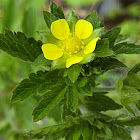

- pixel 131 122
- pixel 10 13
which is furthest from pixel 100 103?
pixel 10 13

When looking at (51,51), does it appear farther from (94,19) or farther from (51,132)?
(51,132)

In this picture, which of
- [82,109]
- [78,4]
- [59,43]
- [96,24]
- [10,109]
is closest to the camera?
[96,24]

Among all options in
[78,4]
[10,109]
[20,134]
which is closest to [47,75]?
[20,134]

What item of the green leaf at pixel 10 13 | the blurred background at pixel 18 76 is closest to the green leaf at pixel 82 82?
the blurred background at pixel 18 76

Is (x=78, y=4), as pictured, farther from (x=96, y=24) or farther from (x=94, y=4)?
(x=96, y=24)

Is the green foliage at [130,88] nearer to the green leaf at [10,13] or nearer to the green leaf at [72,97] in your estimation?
the green leaf at [72,97]

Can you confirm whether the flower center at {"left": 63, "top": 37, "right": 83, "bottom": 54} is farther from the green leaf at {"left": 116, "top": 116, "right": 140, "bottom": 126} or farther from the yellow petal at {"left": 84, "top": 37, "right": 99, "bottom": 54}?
the green leaf at {"left": 116, "top": 116, "right": 140, "bottom": 126}
